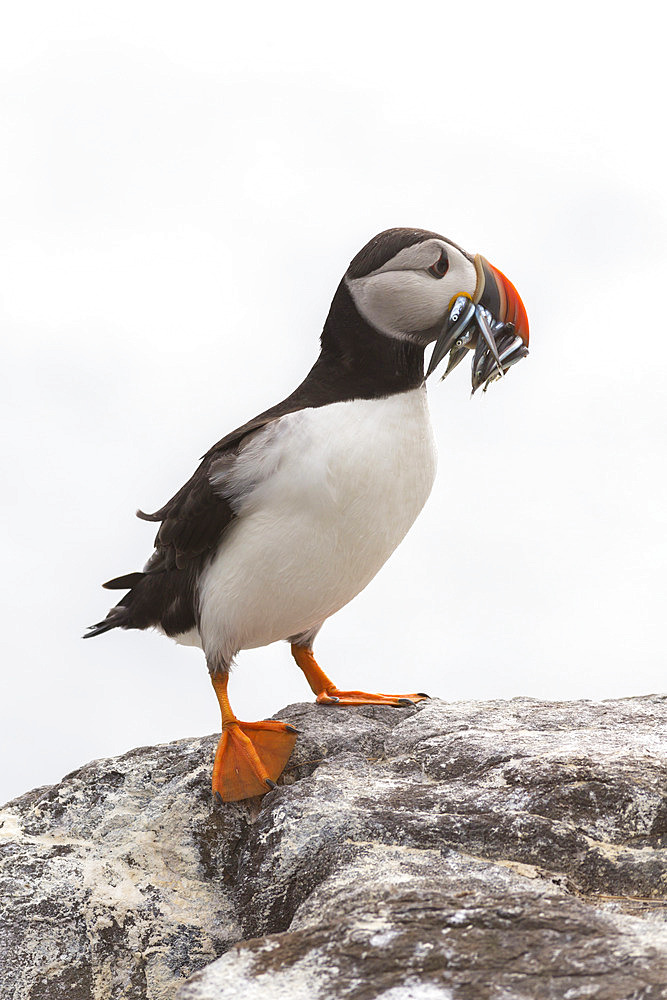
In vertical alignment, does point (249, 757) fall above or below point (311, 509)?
below

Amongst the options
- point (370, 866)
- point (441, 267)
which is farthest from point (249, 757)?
point (441, 267)

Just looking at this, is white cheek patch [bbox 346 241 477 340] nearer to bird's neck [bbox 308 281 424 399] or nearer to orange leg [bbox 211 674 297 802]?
bird's neck [bbox 308 281 424 399]

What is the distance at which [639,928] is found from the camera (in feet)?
8.11

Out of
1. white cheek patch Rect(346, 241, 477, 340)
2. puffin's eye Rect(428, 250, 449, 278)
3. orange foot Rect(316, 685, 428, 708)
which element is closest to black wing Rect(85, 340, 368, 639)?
white cheek patch Rect(346, 241, 477, 340)

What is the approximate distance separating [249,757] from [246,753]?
3cm

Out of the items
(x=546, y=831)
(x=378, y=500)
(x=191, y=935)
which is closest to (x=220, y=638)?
(x=378, y=500)

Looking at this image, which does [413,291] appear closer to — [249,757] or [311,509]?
[311,509]

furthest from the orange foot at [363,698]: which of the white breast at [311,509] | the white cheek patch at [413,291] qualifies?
the white cheek patch at [413,291]

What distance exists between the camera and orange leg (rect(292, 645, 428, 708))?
499cm

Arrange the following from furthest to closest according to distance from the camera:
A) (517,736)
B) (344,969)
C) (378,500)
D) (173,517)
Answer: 1. (173,517)
2. (378,500)
3. (517,736)
4. (344,969)

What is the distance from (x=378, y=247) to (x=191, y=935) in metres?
2.83

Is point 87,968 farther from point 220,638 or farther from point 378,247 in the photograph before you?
point 378,247

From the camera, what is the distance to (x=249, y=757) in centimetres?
427

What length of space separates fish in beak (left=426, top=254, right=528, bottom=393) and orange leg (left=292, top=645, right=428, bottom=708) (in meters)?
1.49
